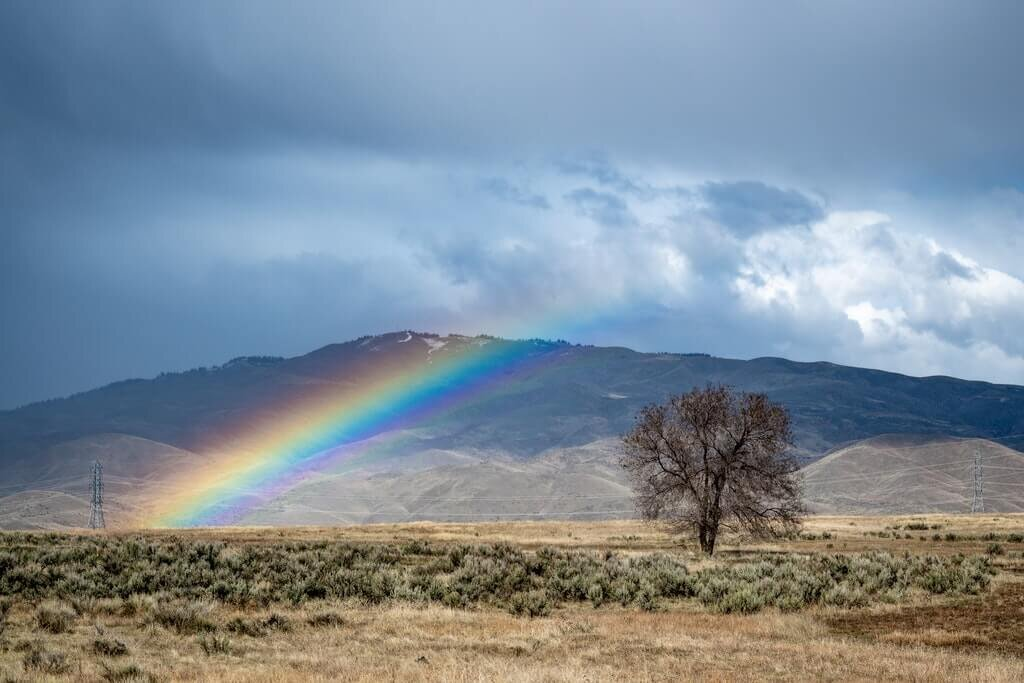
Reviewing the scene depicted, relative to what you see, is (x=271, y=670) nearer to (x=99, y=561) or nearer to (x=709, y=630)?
(x=709, y=630)

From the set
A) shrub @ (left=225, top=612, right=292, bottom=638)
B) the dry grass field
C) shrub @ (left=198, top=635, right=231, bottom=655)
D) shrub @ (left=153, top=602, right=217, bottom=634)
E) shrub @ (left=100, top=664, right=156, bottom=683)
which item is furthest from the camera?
Answer: shrub @ (left=153, top=602, right=217, bottom=634)

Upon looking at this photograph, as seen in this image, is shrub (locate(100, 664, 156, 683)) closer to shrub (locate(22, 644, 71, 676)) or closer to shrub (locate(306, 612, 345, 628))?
shrub (locate(22, 644, 71, 676))

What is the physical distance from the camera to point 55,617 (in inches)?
850

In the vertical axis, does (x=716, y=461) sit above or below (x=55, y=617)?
above

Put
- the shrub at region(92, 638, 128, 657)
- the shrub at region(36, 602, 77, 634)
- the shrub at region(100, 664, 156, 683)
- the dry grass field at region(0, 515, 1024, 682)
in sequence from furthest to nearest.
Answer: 1. the shrub at region(36, 602, 77, 634)
2. the shrub at region(92, 638, 128, 657)
3. the dry grass field at region(0, 515, 1024, 682)
4. the shrub at region(100, 664, 156, 683)

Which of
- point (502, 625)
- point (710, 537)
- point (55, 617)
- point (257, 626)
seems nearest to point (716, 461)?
point (710, 537)

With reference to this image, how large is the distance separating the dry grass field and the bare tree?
A: 11.3 metres

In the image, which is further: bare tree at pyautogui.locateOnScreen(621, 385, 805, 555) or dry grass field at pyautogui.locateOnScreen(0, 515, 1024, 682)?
bare tree at pyautogui.locateOnScreen(621, 385, 805, 555)

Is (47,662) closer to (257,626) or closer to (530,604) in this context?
(257,626)

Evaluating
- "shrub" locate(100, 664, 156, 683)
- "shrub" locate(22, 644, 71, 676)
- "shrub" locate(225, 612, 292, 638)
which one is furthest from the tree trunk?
"shrub" locate(22, 644, 71, 676)

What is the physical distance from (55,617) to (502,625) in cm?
1021

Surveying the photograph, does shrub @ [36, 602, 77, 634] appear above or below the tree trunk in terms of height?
above

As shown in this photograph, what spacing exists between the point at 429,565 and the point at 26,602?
14519 millimetres

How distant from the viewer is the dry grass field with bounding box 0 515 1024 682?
17.2m
